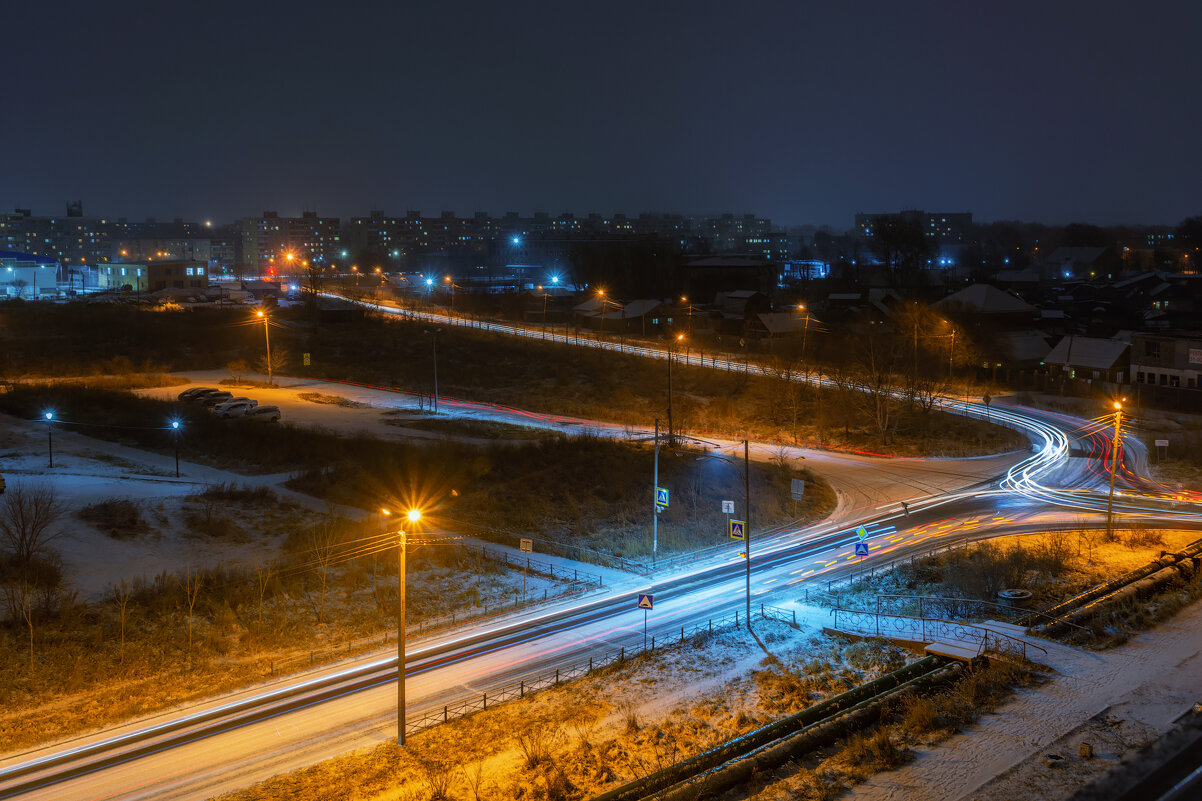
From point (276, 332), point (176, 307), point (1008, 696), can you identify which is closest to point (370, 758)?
point (1008, 696)

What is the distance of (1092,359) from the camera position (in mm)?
51000

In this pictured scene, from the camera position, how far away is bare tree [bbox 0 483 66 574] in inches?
779

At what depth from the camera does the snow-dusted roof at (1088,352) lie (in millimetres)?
49844

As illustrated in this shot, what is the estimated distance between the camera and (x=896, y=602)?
2112 centimetres

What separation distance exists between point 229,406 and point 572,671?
27399 millimetres

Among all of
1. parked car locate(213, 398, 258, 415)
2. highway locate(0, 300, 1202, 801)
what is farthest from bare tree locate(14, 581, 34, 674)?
parked car locate(213, 398, 258, 415)

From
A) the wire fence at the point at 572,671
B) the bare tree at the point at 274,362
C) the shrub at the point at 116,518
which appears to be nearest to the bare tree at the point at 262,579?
the shrub at the point at 116,518

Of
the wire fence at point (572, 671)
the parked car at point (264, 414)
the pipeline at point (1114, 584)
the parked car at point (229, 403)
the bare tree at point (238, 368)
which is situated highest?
the bare tree at point (238, 368)

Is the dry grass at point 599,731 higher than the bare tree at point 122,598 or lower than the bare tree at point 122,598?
lower

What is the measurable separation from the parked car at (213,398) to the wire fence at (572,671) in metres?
28.4

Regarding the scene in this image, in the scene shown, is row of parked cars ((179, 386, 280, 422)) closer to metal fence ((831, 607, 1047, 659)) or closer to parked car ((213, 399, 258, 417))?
parked car ((213, 399, 258, 417))

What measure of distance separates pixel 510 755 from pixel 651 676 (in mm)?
4029

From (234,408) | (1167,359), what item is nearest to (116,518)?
(234,408)

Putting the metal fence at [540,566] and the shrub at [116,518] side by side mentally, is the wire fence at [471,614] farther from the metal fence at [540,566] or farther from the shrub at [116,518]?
the shrub at [116,518]
